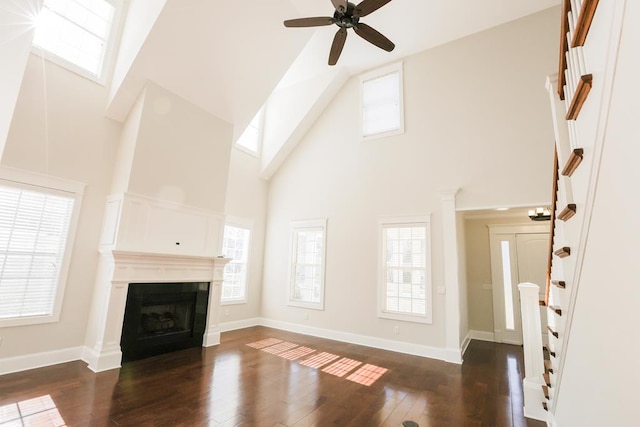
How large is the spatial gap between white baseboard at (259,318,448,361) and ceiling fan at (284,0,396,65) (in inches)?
183

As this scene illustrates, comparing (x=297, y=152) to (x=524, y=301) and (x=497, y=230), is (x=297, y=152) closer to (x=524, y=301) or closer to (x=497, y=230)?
(x=497, y=230)

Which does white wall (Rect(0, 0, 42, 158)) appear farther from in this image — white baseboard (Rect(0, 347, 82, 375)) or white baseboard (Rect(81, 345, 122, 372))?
white baseboard (Rect(81, 345, 122, 372))

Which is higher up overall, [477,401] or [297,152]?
[297,152]

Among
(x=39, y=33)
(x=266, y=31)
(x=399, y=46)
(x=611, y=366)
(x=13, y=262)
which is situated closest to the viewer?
(x=611, y=366)

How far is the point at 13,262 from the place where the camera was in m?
3.70

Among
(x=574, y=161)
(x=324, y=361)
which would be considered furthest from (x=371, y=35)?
(x=324, y=361)

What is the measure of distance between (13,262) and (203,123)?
322 centimetres

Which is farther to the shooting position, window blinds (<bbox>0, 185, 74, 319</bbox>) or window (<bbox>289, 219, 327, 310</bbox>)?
window (<bbox>289, 219, 327, 310</bbox>)

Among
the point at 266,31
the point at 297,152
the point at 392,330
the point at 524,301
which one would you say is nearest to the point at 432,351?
the point at 392,330

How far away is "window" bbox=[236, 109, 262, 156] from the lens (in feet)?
23.1

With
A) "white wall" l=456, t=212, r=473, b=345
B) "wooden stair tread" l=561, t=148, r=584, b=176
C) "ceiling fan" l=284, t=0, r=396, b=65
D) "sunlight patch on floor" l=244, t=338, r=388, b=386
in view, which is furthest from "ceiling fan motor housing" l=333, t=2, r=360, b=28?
"sunlight patch on floor" l=244, t=338, r=388, b=386

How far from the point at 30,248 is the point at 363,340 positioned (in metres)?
5.25

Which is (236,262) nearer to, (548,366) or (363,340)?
(363,340)

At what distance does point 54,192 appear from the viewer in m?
4.04
